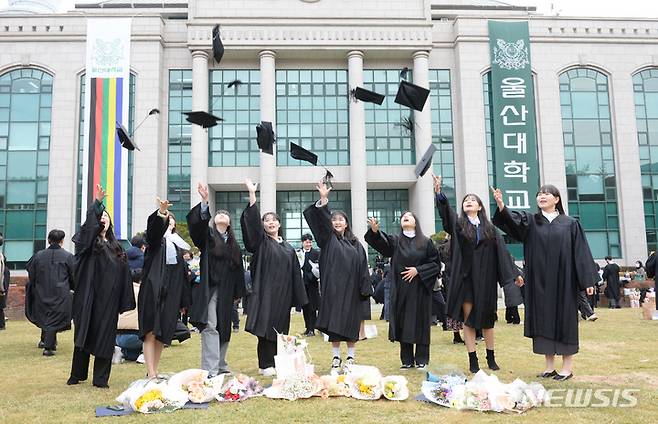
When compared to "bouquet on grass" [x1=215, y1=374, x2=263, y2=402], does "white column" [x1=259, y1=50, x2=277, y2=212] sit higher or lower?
higher

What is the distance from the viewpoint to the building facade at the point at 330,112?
3186 cm

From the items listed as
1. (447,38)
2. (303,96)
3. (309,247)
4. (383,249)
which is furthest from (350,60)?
(383,249)

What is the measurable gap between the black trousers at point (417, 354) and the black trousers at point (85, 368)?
134 inches

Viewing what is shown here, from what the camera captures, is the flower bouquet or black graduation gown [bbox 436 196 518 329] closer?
the flower bouquet

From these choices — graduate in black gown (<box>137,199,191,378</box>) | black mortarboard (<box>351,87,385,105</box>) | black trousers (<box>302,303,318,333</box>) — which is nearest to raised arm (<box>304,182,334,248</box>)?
graduate in black gown (<box>137,199,191,378</box>)

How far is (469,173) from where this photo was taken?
106ft

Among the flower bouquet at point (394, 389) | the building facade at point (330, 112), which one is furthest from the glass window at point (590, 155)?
the flower bouquet at point (394, 389)

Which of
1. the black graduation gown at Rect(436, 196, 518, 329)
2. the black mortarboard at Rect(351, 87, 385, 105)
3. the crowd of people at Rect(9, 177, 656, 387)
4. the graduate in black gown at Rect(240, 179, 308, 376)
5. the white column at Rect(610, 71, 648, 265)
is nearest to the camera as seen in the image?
the crowd of people at Rect(9, 177, 656, 387)

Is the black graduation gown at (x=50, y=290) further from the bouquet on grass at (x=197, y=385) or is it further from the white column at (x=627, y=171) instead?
the white column at (x=627, y=171)

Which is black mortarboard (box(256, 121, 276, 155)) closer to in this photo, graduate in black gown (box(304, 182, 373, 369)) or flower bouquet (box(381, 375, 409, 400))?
graduate in black gown (box(304, 182, 373, 369))

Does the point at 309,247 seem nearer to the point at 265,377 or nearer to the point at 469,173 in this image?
the point at 265,377

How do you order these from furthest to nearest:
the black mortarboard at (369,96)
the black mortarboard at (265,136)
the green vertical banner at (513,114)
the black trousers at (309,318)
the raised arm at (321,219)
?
the green vertical banner at (513,114), the black trousers at (309,318), the black mortarboard at (369,96), the black mortarboard at (265,136), the raised arm at (321,219)

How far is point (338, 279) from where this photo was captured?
6855 millimetres

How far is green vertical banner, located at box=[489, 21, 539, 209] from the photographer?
107 feet
